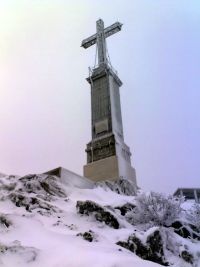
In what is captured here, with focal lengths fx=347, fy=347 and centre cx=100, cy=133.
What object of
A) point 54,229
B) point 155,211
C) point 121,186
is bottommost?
point 54,229

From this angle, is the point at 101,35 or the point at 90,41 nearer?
the point at 101,35

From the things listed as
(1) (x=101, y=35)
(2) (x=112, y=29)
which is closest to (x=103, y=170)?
(1) (x=101, y=35)

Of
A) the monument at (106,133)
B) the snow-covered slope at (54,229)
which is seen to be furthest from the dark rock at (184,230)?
the monument at (106,133)

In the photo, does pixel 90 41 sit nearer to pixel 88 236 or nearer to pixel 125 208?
pixel 125 208

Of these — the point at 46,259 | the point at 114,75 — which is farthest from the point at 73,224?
the point at 114,75

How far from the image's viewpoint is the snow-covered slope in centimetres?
779

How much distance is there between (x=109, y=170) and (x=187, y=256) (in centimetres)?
1767

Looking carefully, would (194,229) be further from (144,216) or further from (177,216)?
(144,216)

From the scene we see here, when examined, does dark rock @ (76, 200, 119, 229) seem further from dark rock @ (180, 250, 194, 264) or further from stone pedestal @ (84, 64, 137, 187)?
stone pedestal @ (84, 64, 137, 187)

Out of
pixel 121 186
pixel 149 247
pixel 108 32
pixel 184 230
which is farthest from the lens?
pixel 108 32

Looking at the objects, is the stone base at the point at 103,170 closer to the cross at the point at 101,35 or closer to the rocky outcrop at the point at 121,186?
the rocky outcrop at the point at 121,186

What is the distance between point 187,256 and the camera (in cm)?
1162

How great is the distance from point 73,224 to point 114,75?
90.7 feet

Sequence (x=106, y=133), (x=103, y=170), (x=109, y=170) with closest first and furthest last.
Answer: (x=109, y=170) → (x=103, y=170) → (x=106, y=133)
